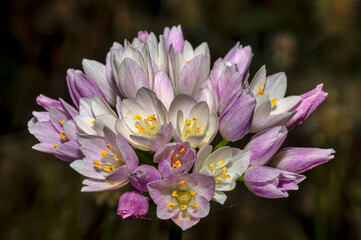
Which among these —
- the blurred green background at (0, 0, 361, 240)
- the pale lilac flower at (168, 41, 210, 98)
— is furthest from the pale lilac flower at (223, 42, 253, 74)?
the blurred green background at (0, 0, 361, 240)

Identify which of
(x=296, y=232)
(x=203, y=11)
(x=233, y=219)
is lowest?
(x=296, y=232)

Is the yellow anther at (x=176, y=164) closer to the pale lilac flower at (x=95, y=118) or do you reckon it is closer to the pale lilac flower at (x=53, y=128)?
the pale lilac flower at (x=95, y=118)

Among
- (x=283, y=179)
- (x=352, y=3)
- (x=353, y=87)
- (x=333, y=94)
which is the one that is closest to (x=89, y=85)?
(x=283, y=179)

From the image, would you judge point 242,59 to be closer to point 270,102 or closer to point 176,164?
point 270,102

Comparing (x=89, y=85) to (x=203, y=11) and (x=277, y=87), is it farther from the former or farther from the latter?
(x=203, y=11)

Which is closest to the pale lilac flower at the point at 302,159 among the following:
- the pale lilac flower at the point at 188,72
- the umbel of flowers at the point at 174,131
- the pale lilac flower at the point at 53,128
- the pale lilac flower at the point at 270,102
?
the umbel of flowers at the point at 174,131

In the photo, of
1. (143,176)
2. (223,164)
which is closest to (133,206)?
(143,176)
